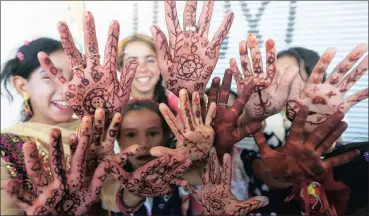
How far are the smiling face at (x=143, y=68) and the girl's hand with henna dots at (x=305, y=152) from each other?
805 millimetres

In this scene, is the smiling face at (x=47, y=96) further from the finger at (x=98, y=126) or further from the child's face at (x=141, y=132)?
the finger at (x=98, y=126)

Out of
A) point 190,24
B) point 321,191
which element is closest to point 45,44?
point 190,24

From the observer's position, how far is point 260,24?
5.38 ft

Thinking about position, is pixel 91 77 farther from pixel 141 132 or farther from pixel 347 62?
pixel 347 62

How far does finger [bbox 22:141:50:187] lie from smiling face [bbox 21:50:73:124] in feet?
2.07

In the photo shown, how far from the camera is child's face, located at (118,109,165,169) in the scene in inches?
40.5

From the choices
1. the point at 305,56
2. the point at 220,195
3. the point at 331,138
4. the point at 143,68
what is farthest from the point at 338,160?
the point at 143,68

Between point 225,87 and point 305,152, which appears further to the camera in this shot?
point 225,87

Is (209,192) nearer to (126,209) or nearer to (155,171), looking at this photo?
(155,171)

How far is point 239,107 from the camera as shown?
730mm

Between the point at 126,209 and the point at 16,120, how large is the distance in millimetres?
859

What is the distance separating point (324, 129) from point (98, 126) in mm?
504

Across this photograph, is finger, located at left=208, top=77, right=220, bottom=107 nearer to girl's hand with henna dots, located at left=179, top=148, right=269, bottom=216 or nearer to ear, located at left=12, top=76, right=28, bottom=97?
girl's hand with henna dots, located at left=179, top=148, right=269, bottom=216

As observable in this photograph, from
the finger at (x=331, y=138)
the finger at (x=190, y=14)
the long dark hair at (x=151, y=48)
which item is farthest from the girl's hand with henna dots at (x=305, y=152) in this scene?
the long dark hair at (x=151, y=48)
